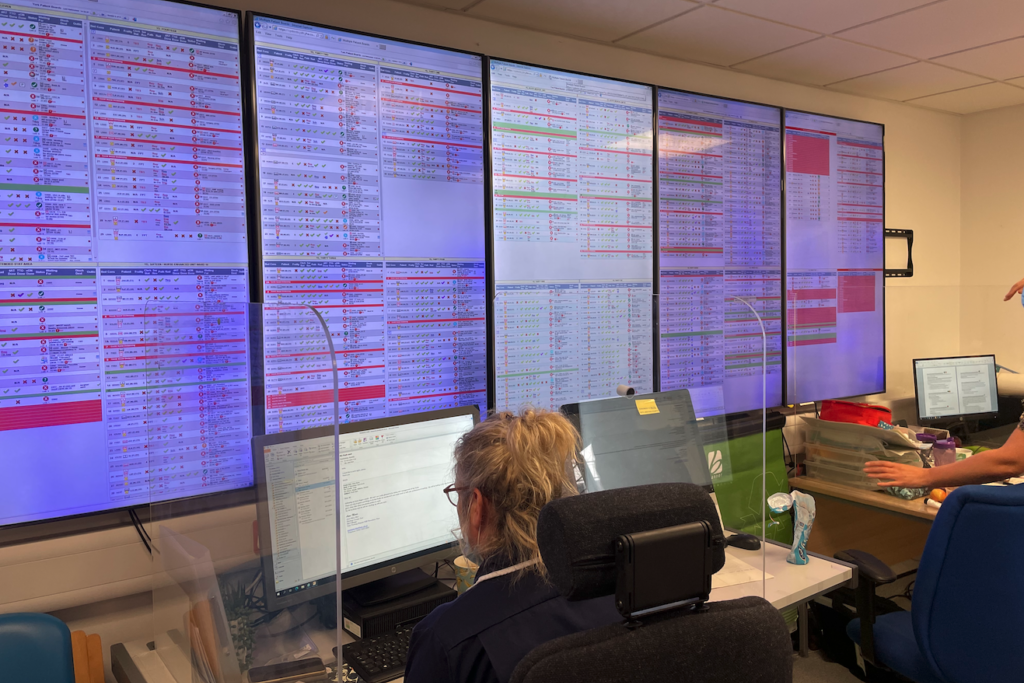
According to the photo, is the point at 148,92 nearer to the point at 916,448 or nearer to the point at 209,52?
the point at 209,52

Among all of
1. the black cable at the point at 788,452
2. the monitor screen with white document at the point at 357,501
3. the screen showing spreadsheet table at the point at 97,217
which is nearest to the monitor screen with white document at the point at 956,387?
the black cable at the point at 788,452

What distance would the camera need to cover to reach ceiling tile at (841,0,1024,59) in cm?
254

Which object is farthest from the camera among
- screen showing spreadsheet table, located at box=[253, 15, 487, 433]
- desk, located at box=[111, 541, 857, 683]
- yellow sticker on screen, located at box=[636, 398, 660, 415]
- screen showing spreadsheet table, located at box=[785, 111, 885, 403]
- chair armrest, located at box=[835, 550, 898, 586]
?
screen showing spreadsheet table, located at box=[785, 111, 885, 403]

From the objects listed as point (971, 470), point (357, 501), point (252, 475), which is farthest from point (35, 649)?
point (971, 470)

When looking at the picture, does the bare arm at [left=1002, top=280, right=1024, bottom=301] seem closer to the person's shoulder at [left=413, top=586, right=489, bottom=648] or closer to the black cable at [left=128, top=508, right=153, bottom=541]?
the person's shoulder at [left=413, top=586, right=489, bottom=648]

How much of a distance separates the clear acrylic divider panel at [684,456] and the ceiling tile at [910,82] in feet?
7.43

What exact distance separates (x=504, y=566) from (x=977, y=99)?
419 cm

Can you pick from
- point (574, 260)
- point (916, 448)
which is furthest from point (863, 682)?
point (574, 260)

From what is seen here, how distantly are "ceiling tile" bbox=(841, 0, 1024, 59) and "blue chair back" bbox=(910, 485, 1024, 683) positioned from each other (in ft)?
5.96

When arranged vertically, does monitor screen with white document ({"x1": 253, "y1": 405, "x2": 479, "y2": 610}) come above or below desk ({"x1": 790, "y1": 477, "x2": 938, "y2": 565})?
above

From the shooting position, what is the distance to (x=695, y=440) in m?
1.97

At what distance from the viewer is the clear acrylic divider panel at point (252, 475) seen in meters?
1.09

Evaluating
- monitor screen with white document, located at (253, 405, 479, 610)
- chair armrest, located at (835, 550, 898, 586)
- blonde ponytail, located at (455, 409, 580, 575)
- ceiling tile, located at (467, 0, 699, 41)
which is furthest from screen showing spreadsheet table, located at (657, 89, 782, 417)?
blonde ponytail, located at (455, 409, 580, 575)

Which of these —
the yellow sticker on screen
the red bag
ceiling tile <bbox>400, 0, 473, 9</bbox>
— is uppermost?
Result: ceiling tile <bbox>400, 0, 473, 9</bbox>
